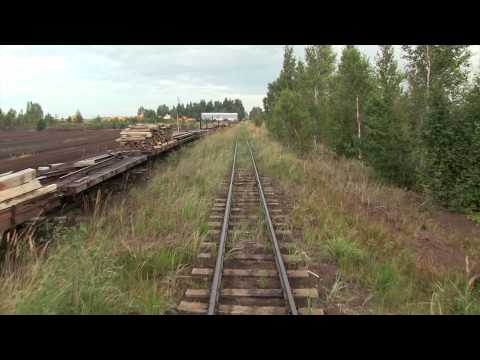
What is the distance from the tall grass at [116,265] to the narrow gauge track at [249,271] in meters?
0.34

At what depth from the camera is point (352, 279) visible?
4414 millimetres

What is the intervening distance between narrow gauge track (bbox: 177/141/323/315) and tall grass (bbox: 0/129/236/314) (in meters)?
0.34

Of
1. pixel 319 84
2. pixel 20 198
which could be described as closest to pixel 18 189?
pixel 20 198

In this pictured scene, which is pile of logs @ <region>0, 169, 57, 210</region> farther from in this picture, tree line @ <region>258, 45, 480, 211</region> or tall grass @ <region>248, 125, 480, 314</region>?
tree line @ <region>258, 45, 480, 211</region>

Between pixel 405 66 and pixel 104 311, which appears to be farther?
pixel 405 66

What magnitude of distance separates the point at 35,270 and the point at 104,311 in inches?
45.2

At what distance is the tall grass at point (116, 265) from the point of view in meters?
3.39

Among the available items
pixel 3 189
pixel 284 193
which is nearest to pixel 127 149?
pixel 284 193

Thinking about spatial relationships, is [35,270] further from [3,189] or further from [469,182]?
[469,182]

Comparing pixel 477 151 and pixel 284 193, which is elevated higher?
pixel 477 151

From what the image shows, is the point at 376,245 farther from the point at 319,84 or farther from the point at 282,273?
the point at 319,84

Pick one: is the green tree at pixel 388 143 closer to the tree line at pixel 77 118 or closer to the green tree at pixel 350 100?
the green tree at pixel 350 100

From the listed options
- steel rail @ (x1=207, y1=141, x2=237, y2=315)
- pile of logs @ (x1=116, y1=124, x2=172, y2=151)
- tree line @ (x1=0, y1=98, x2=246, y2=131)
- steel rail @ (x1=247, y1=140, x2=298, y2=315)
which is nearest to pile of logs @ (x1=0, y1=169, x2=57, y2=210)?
steel rail @ (x1=207, y1=141, x2=237, y2=315)

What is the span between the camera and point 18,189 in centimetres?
451
